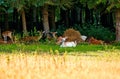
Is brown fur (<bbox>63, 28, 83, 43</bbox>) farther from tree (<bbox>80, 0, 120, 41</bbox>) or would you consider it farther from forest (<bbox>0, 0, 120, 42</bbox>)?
tree (<bbox>80, 0, 120, 41</bbox>)

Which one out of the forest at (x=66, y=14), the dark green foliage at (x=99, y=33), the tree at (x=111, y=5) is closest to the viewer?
the tree at (x=111, y=5)

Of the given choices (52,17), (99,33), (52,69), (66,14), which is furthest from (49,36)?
(52,69)

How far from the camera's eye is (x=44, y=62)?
12750 millimetres

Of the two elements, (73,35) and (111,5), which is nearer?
(111,5)

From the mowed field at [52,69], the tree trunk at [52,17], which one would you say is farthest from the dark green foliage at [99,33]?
the mowed field at [52,69]

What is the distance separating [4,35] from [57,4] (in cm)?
394

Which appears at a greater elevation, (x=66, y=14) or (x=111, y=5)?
(x=111, y=5)

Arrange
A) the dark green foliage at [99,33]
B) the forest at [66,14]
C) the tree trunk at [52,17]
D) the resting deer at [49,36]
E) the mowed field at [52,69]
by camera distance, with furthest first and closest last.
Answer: the tree trunk at [52,17] → the dark green foliage at [99,33] → the resting deer at [49,36] → the forest at [66,14] → the mowed field at [52,69]

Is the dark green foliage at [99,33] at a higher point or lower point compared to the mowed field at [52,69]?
lower

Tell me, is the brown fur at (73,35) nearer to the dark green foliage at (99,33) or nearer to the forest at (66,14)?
the forest at (66,14)

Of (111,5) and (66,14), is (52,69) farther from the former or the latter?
(66,14)

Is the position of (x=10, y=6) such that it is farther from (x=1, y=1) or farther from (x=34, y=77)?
(x=34, y=77)

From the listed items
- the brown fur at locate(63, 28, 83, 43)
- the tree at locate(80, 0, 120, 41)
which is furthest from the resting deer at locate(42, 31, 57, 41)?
the tree at locate(80, 0, 120, 41)

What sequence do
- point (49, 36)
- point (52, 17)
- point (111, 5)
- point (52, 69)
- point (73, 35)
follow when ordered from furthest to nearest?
point (52, 17) < point (49, 36) < point (73, 35) < point (111, 5) < point (52, 69)
